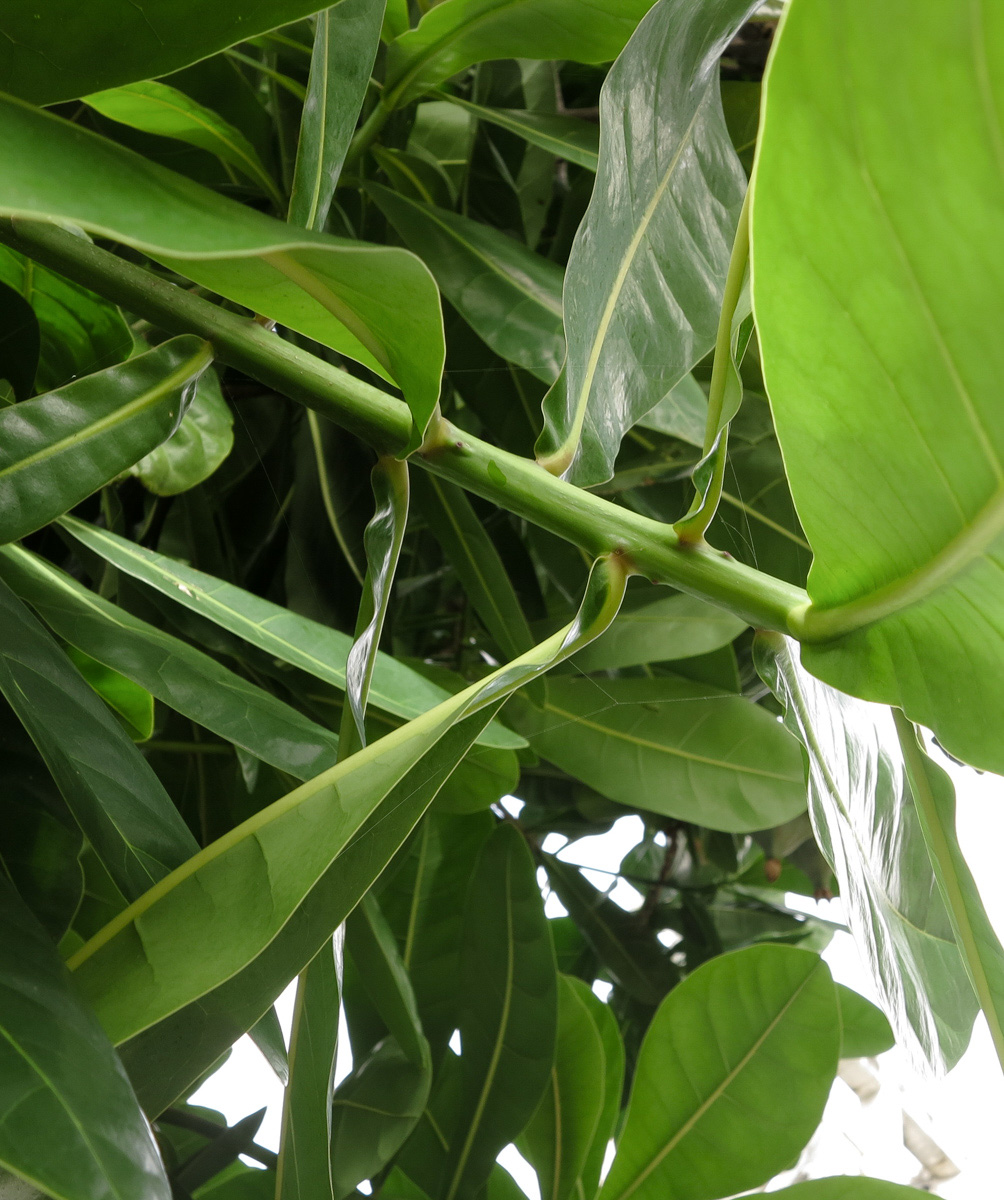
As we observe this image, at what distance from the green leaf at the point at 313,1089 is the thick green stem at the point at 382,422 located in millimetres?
161

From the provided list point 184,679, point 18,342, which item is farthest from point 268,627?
point 18,342

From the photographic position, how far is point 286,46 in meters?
0.54

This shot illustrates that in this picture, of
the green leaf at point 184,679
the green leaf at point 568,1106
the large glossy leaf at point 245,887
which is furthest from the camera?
the green leaf at point 568,1106

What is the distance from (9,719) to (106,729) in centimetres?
9

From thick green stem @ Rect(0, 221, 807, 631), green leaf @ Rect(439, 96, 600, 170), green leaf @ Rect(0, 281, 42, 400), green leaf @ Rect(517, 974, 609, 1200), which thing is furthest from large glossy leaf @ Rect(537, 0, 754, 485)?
green leaf @ Rect(517, 974, 609, 1200)

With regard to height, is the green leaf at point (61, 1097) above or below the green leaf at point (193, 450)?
below

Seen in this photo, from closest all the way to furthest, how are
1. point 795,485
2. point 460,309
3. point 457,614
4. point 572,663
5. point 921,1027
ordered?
point 795,485, point 921,1027, point 460,309, point 572,663, point 457,614

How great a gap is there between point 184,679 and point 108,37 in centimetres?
24

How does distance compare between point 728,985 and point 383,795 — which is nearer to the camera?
point 383,795

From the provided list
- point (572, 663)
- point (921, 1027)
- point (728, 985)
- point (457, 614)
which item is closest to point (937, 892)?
point (921, 1027)

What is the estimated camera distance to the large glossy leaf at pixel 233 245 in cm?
18

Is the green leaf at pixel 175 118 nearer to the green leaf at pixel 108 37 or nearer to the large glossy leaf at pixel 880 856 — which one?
the green leaf at pixel 108 37

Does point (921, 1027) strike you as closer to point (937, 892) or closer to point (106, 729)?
point (937, 892)

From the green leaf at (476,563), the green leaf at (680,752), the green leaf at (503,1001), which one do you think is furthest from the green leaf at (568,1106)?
the green leaf at (476,563)
